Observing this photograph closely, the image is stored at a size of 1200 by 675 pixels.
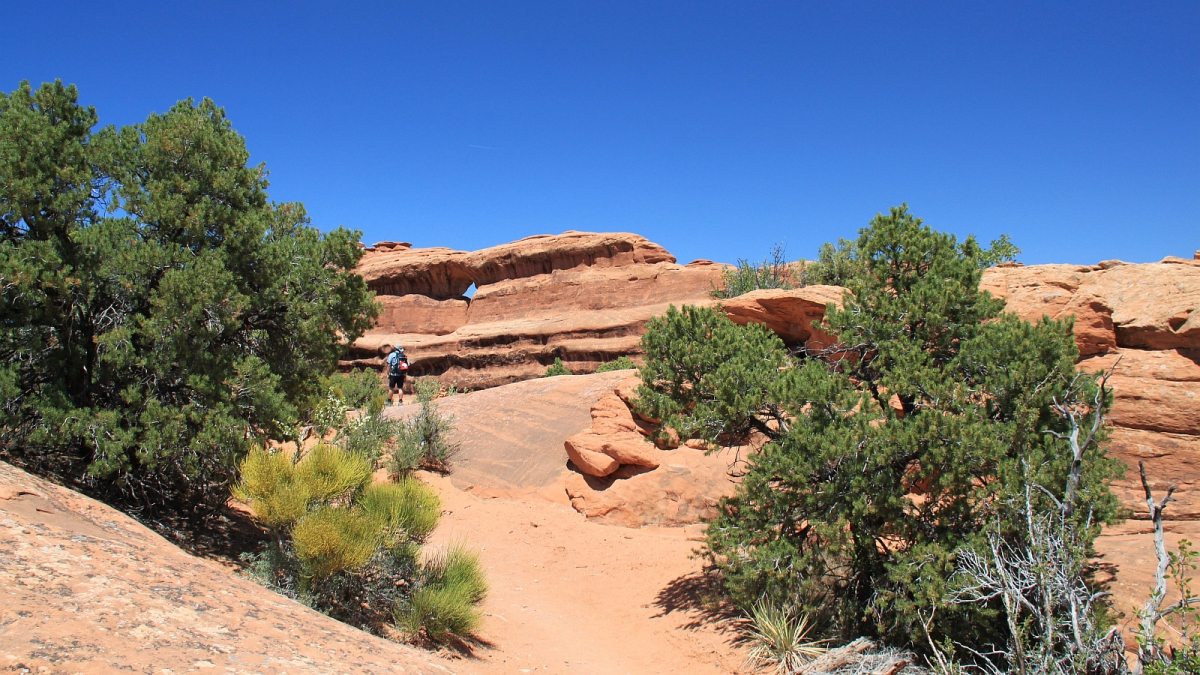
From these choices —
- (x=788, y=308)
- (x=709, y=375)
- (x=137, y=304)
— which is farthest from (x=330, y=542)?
(x=788, y=308)

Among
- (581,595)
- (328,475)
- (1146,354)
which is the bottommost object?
(581,595)

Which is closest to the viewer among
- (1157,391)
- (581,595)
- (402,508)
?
(402,508)

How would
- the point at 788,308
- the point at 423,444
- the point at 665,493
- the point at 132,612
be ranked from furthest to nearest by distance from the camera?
the point at 788,308
the point at 423,444
the point at 665,493
the point at 132,612

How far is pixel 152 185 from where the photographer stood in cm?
850

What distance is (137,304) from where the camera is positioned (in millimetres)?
8430

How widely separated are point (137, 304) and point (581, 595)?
7.44 meters

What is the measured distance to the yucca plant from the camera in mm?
7840

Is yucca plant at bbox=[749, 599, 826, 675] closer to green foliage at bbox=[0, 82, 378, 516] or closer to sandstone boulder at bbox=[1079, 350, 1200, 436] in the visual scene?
sandstone boulder at bbox=[1079, 350, 1200, 436]

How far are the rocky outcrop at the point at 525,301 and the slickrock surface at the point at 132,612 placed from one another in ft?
A: 82.9

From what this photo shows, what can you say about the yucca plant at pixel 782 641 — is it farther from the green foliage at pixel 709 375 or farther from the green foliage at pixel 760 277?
the green foliage at pixel 760 277

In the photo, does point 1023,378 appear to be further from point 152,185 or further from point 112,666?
point 152,185

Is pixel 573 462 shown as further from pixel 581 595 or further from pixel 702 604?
pixel 702 604

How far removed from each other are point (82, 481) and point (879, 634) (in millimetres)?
9417

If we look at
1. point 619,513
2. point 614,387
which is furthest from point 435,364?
point 619,513
